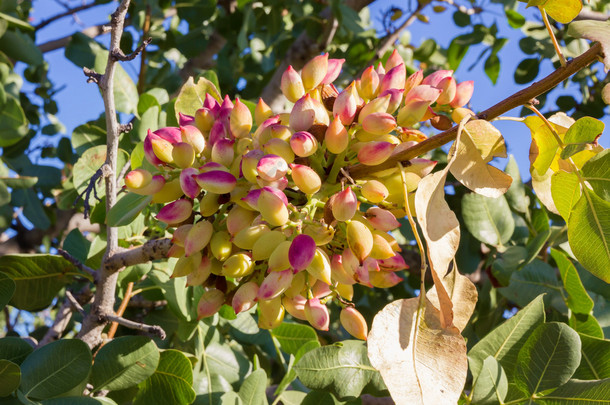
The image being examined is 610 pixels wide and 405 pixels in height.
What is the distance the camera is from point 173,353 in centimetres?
83

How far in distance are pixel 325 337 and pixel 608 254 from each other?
103 centimetres

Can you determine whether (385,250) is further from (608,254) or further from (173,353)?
(173,353)

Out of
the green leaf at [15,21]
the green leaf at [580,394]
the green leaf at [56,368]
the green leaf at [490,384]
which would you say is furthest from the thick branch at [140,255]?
the green leaf at [15,21]

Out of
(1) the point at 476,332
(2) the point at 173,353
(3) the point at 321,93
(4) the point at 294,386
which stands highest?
(3) the point at 321,93

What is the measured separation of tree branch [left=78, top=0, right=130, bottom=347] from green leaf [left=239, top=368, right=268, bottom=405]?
0.23m

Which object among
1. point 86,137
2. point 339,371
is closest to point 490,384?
point 339,371

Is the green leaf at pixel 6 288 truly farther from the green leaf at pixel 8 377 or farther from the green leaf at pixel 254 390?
the green leaf at pixel 254 390

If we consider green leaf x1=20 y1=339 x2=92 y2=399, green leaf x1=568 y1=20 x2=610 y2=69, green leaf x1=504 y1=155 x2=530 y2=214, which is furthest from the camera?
green leaf x1=504 y1=155 x2=530 y2=214

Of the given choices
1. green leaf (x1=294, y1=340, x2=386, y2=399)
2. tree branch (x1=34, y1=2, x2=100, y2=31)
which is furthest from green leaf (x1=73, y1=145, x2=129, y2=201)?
tree branch (x1=34, y1=2, x2=100, y2=31)

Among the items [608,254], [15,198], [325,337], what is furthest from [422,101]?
[15,198]

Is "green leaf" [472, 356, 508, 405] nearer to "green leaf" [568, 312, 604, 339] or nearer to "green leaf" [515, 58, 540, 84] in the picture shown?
"green leaf" [568, 312, 604, 339]

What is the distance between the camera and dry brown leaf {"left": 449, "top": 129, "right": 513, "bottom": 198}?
58 centimetres

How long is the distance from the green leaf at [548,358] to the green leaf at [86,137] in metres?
0.98

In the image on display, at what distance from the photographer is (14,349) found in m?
0.77
